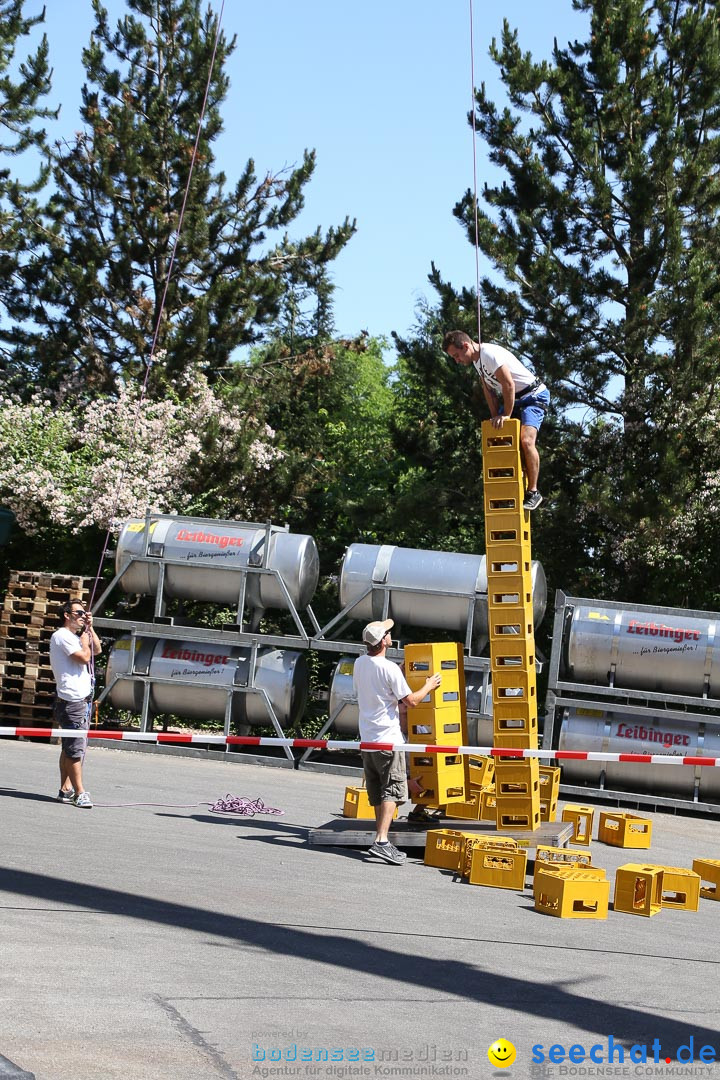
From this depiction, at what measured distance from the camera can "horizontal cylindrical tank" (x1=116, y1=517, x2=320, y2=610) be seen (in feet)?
58.4

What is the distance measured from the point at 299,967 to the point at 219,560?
1195 centimetres

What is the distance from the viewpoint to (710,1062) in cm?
522

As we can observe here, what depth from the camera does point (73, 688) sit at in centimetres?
1145

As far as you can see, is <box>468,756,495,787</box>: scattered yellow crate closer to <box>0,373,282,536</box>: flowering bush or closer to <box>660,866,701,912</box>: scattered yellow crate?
<box>660,866,701,912</box>: scattered yellow crate

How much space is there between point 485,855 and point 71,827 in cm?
364

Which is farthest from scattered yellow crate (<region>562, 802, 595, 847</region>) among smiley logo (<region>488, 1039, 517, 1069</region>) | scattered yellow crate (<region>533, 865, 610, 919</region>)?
smiley logo (<region>488, 1039, 517, 1069</region>)

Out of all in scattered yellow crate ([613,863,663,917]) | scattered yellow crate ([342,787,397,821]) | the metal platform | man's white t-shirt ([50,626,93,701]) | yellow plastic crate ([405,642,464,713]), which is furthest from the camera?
scattered yellow crate ([342,787,397,821])

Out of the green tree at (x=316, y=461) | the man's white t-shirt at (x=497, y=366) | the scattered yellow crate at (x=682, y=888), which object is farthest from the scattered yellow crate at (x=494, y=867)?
the green tree at (x=316, y=461)

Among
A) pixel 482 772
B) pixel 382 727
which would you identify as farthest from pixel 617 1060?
pixel 482 772

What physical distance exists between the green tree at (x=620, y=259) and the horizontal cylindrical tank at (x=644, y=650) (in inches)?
153

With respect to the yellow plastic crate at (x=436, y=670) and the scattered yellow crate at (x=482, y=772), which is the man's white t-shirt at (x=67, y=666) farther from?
the scattered yellow crate at (x=482, y=772)

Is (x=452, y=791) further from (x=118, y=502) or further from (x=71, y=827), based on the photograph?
(x=118, y=502)

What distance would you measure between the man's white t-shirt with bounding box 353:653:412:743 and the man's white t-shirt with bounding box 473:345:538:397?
8.77ft

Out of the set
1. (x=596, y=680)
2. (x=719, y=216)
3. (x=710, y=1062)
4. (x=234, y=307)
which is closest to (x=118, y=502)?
(x=234, y=307)
